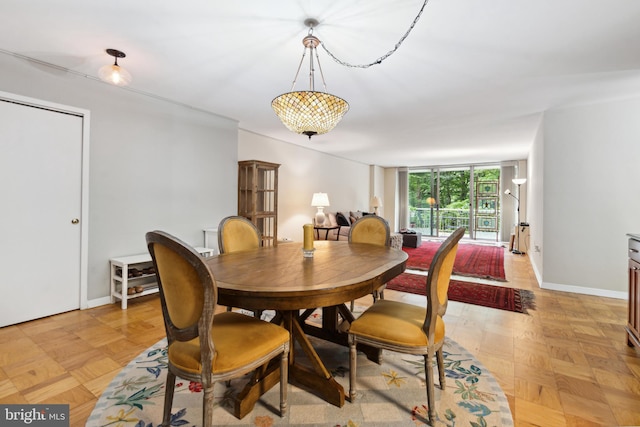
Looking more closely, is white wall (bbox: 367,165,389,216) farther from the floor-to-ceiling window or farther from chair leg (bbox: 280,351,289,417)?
chair leg (bbox: 280,351,289,417)

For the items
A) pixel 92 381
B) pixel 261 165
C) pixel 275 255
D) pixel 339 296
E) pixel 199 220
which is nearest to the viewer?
pixel 339 296

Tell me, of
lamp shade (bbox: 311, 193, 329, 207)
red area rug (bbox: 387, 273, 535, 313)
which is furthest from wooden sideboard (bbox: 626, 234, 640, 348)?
lamp shade (bbox: 311, 193, 329, 207)

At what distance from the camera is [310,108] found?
199cm

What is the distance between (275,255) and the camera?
6.97ft

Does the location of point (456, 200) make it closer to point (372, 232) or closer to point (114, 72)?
point (372, 232)

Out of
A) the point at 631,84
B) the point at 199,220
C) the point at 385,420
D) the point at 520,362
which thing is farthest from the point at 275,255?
the point at 631,84

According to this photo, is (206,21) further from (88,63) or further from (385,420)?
(385,420)

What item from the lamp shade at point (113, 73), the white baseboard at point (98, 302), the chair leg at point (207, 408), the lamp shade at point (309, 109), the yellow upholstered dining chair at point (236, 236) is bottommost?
the white baseboard at point (98, 302)

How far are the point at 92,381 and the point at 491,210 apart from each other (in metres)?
9.48

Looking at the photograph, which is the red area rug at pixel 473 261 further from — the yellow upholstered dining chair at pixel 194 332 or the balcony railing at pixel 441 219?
the yellow upholstered dining chair at pixel 194 332

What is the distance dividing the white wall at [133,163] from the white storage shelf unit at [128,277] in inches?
3.3

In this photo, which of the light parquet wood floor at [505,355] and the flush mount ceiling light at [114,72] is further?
the flush mount ceiling light at [114,72]

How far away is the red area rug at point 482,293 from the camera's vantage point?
10.4 feet

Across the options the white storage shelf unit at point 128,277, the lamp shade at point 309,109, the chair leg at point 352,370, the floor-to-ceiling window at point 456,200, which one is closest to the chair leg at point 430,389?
the chair leg at point 352,370
